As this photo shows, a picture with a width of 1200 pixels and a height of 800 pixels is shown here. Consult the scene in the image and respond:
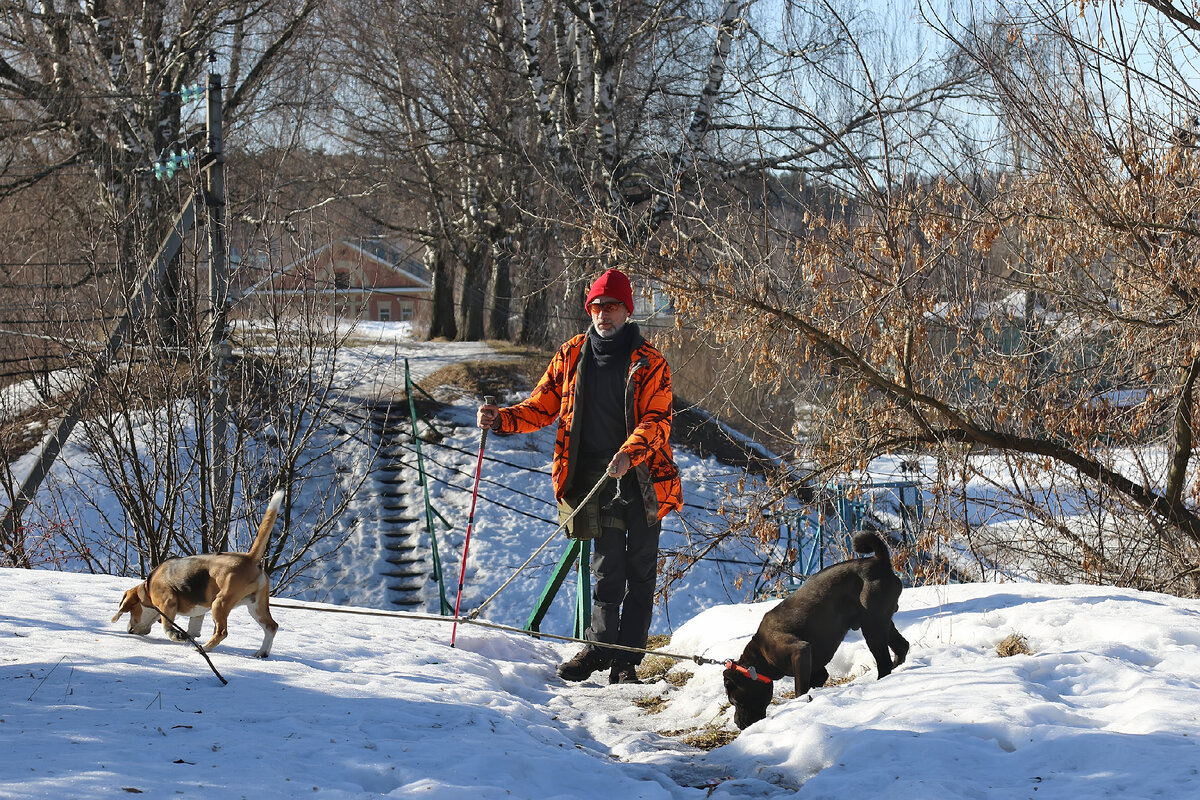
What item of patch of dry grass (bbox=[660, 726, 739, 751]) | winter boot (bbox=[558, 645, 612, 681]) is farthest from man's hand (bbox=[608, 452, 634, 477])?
patch of dry grass (bbox=[660, 726, 739, 751])

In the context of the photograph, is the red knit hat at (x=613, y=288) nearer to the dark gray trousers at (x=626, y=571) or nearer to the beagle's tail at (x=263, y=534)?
the dark gray trousers at (x=626, y=571)

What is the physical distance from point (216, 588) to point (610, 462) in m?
1.98

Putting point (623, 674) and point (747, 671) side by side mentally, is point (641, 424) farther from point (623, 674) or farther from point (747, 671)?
point (623, 674)

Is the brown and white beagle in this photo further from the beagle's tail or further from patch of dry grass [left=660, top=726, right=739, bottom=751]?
patch of dry grass [left=660, top=726, right=739, bottom=751]

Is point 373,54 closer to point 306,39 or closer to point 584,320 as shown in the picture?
point 306,39

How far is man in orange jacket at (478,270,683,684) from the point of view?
5270 millimetres

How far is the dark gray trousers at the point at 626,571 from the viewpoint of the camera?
209 inches

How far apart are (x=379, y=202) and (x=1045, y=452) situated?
1992cm

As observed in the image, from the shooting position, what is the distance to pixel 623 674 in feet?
18.3

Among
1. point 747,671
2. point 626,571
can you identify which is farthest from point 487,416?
point 747,671

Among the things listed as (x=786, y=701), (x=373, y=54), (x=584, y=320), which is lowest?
(x=786, y=701)

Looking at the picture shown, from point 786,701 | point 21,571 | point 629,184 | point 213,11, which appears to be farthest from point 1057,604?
point 213,11

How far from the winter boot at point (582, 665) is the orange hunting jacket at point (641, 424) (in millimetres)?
Result: 861

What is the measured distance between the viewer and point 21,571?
6445 millimetres
